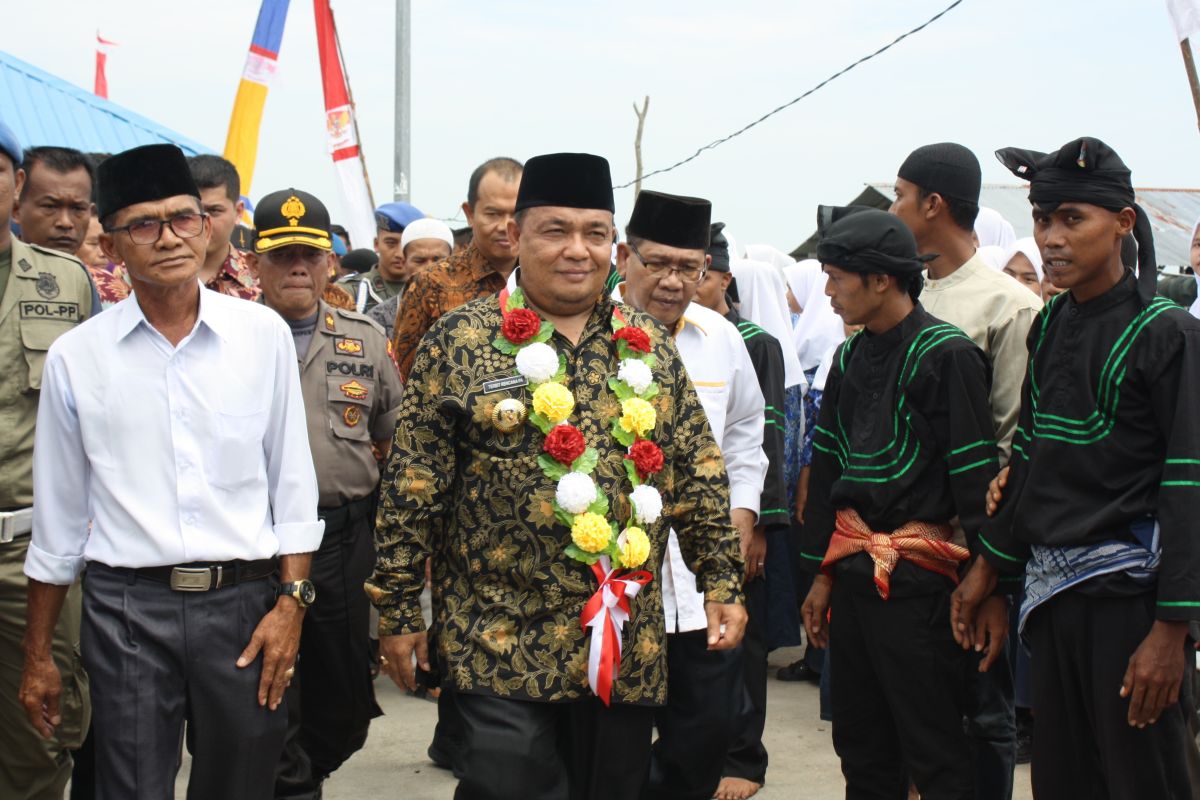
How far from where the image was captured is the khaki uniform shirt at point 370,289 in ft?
29.9

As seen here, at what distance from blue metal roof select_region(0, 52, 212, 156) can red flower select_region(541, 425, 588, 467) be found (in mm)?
9673

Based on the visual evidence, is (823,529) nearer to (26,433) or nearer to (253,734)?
(253,734)

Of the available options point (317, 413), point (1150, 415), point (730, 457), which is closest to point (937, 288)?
point (730, 457)

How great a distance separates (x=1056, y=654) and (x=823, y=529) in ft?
3.29

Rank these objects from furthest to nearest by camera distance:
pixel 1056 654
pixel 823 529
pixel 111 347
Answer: pixel 823 529 → pixel 1056 654 → pixel 111 347

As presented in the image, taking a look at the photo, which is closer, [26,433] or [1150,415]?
[1150,415]

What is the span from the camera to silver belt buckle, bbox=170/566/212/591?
3465mm

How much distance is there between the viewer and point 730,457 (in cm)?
507

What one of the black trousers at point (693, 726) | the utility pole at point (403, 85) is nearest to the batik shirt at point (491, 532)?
the black trousers at point (693, 726)

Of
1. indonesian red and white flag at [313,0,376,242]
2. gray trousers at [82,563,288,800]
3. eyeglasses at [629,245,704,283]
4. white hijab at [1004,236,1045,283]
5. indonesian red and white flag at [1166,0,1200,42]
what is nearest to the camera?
gray trousers at [82,563,288,800]

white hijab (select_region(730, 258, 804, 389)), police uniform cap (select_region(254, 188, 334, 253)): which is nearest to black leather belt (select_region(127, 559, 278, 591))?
police uniform cap (select_region(254, 188, 334, 253))

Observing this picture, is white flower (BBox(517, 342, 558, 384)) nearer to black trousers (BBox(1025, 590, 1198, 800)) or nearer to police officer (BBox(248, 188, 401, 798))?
police officer (BBox(248, 188, 401, 798))

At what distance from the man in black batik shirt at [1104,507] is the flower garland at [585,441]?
3.94 feet

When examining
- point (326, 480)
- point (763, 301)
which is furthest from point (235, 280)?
point (763, 301)
